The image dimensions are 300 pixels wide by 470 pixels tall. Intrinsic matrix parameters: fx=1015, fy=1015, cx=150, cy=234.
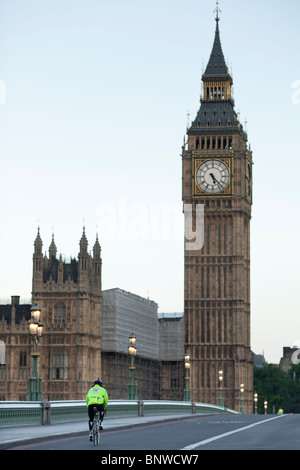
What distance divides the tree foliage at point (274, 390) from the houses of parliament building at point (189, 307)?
48.0m

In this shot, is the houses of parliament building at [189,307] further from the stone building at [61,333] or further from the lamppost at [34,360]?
the lamppost at [34,360]

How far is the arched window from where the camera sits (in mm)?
106375

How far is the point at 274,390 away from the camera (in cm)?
18138

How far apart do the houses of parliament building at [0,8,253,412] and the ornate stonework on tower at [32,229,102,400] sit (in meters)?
0.10

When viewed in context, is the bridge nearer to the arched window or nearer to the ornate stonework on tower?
the ornate stonework on tower

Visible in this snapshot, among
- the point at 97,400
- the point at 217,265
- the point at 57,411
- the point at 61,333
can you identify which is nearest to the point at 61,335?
the point at 61,333

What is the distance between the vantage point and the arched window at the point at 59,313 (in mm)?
106375

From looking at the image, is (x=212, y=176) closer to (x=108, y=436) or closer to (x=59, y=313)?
(x=59, y=313)

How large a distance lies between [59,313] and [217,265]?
2278cm

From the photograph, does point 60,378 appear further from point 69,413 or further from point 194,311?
point 69,413

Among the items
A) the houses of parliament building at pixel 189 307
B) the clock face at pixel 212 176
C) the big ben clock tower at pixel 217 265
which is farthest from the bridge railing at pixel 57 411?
the clock face at pixel 212 176
